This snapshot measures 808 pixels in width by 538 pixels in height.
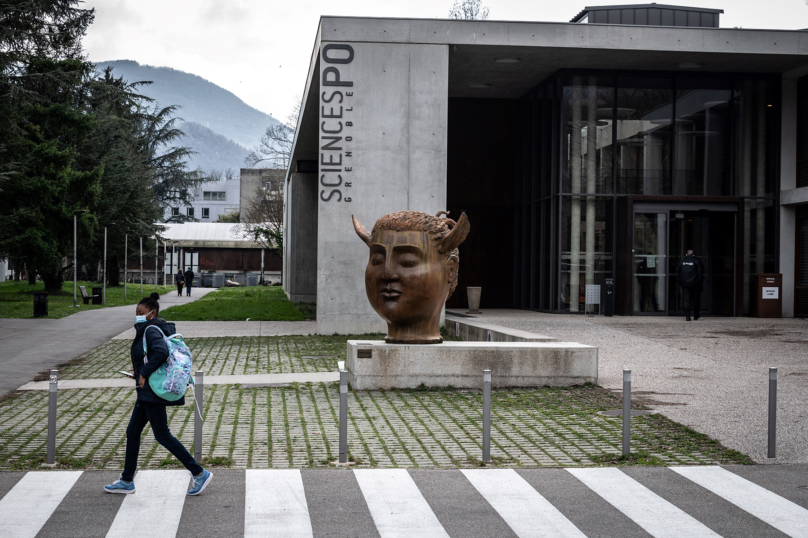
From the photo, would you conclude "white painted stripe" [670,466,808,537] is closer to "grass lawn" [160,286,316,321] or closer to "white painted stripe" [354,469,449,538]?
"white painted stripe" [354,469,449,538]

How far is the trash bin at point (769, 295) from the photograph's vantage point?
2698 centimetres

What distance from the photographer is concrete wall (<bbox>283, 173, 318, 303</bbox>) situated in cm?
4028

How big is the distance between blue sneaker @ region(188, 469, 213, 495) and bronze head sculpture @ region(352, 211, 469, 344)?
6.03 metres

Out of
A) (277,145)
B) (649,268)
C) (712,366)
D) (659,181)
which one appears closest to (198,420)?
(712,366)

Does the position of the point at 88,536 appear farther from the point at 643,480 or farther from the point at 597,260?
the point at 597,260

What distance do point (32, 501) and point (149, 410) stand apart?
117cm

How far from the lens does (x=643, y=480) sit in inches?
304

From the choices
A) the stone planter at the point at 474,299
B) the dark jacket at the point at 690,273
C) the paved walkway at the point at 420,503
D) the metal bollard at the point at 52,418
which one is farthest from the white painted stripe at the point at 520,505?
the stone planter at the point at 474,299

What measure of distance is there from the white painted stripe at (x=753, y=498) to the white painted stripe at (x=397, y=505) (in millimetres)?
2621

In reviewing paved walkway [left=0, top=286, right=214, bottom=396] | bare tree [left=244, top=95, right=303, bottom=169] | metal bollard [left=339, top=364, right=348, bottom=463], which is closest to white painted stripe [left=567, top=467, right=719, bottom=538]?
metal bollard [left=339, top=364, right=348, bottom=463]

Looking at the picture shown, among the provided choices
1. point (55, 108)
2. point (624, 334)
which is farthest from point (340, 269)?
point (55, 108)

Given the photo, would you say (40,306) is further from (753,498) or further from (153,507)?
(753,498)

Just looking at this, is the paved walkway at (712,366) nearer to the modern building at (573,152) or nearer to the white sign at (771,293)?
the white sign at (771,293)

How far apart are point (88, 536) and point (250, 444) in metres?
3.05
